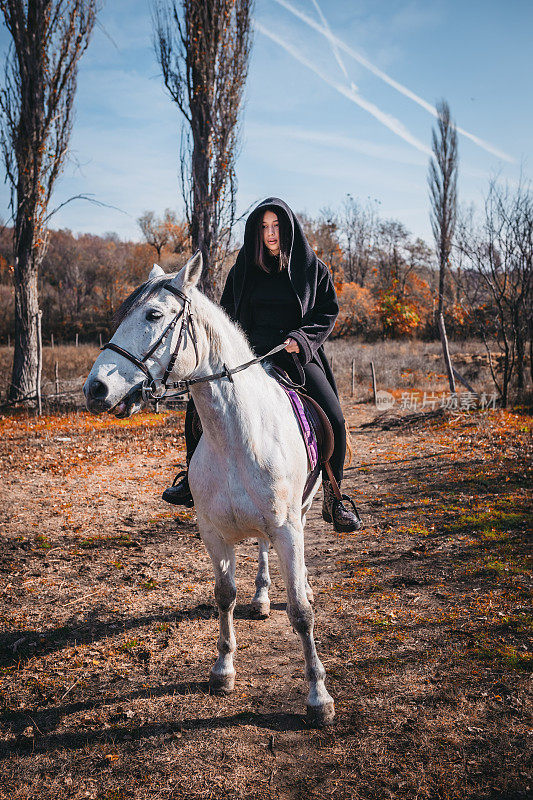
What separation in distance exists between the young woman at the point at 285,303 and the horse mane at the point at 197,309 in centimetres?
65

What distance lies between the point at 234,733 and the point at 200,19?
13079 mm

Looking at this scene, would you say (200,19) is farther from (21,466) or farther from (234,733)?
(234,733)

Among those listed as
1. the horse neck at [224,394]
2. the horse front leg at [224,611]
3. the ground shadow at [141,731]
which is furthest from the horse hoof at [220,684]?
the horse neck at [224,394]

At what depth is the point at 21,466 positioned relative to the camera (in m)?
7.98

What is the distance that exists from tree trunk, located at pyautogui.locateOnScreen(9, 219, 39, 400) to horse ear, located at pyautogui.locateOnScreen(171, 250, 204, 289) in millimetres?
11204

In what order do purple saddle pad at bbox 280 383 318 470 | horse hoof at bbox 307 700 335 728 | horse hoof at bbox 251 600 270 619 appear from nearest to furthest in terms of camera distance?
A: horse hoof at bbox 307 700 335 728 → purple saddle pad at bbox 280 383 318 470 → horse hoof at bbox 251 600 270 619

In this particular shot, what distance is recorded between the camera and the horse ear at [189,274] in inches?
89.1

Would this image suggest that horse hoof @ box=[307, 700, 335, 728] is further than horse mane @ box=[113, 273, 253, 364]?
Yes

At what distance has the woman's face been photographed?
315cm

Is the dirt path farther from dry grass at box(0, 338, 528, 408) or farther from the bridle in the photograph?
dry grass at box(0, 338, 528, 408)

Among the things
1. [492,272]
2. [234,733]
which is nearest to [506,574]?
[234,733]

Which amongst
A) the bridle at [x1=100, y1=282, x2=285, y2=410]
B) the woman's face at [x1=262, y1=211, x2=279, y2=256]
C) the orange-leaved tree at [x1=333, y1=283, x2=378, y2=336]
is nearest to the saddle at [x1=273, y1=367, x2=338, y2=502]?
the bridle at [x1=100, y1=282, x2=285, y2=410]

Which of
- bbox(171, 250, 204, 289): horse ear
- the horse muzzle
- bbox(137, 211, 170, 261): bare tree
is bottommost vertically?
the horse muzzle

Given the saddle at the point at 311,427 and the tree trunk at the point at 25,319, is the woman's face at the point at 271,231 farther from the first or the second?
the tree trunk at the point at 25,319
